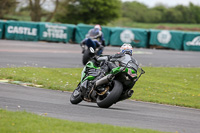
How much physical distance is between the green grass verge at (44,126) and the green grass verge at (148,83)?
514 cm

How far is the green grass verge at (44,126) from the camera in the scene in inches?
251

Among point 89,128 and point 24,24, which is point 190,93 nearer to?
point 89,128

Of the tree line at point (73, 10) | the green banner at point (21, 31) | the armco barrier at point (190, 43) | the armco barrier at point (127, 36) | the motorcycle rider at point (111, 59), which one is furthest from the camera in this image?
the tree line at point (73, 10)

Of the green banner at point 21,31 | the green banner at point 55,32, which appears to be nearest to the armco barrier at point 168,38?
the green banner at point 55,32

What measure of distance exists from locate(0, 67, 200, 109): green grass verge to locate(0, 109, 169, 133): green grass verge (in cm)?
514

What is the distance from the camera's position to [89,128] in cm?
673

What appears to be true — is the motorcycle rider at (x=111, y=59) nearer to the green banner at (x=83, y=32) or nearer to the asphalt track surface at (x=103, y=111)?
the asphalt track surface at (x=103, y=111)

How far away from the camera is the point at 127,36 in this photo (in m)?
34.4

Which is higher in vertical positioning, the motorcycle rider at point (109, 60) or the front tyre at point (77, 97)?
the motorcycle rider at point (109, 60)

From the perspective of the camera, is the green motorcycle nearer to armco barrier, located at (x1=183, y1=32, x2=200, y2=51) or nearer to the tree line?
armco barrier, located at (x1=183, y1=32, x2=200, y2=51)

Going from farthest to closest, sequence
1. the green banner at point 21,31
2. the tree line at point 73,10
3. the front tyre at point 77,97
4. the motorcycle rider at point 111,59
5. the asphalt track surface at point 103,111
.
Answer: the tree line at point 73,10, the green banner at point 21,31, the front tyre at point 77,97, the motorcycle rider at point 111,59, the asphalt track surface at point 103,111

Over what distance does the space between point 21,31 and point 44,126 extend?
91.3ft

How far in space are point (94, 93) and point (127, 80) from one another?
0.81 m

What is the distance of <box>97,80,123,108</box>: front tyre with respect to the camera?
28.1 feet
